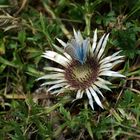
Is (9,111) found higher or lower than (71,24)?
lower

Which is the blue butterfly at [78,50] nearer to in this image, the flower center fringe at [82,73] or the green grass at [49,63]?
the flower center fringe at [82,73]

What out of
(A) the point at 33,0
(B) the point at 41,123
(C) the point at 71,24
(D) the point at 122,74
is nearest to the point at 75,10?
(C) the point at 71,24

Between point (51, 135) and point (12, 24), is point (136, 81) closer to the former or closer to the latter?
point (51, 135)

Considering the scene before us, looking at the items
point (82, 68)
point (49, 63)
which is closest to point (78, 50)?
point (82, 68)

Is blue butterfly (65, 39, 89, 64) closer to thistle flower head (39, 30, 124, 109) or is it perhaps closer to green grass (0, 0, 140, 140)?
thistle flower head (39, 30, 124, 109)

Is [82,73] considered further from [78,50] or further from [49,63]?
[49,63]

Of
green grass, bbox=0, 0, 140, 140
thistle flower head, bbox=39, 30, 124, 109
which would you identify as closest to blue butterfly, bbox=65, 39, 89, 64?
thistle flower head, bbox=39, 30, 124, 109
